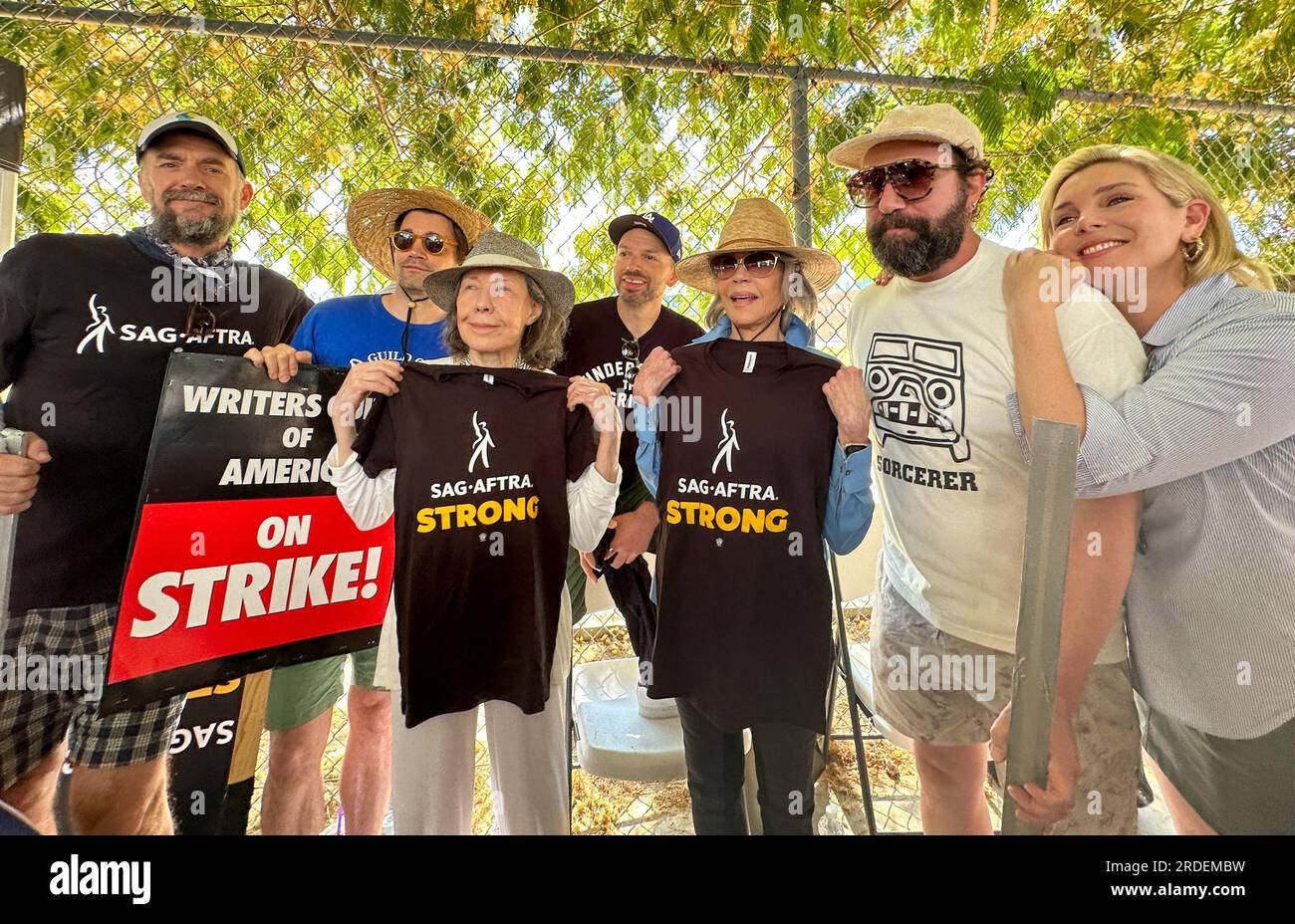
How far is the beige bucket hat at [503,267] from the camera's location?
1910 mm

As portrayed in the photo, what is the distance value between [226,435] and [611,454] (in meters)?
1.30

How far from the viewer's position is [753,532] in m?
1.87

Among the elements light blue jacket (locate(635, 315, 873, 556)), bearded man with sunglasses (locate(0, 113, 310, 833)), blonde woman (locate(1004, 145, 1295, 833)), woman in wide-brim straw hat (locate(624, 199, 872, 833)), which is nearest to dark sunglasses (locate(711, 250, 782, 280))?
woman in wide-brim straw hat (locate(624, 199, 872, 833))

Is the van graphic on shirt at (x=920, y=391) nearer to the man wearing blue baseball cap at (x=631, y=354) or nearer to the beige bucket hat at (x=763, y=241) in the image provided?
the beige bucket hat at (x=763, y=241)

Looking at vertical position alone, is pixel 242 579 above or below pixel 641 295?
below

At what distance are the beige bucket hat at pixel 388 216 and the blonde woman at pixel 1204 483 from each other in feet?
6.50

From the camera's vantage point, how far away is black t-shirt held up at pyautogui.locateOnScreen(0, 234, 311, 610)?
198 cm

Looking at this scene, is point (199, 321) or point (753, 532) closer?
point (753, 532)

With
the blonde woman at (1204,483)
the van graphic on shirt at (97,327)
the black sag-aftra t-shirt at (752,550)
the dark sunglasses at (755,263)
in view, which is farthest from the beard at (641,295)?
the van graphic on shirt at (97,327)

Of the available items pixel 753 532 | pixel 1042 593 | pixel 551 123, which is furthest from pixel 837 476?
pixel 551 123

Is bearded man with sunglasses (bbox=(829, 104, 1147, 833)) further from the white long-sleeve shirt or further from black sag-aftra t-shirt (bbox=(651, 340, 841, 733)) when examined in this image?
the white long-sleeve shirt

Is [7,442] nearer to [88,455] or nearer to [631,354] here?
[88,455]

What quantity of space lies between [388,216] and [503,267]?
839 millimetres

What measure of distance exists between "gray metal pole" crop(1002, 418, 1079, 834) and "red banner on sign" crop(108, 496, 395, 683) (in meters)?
2.14
